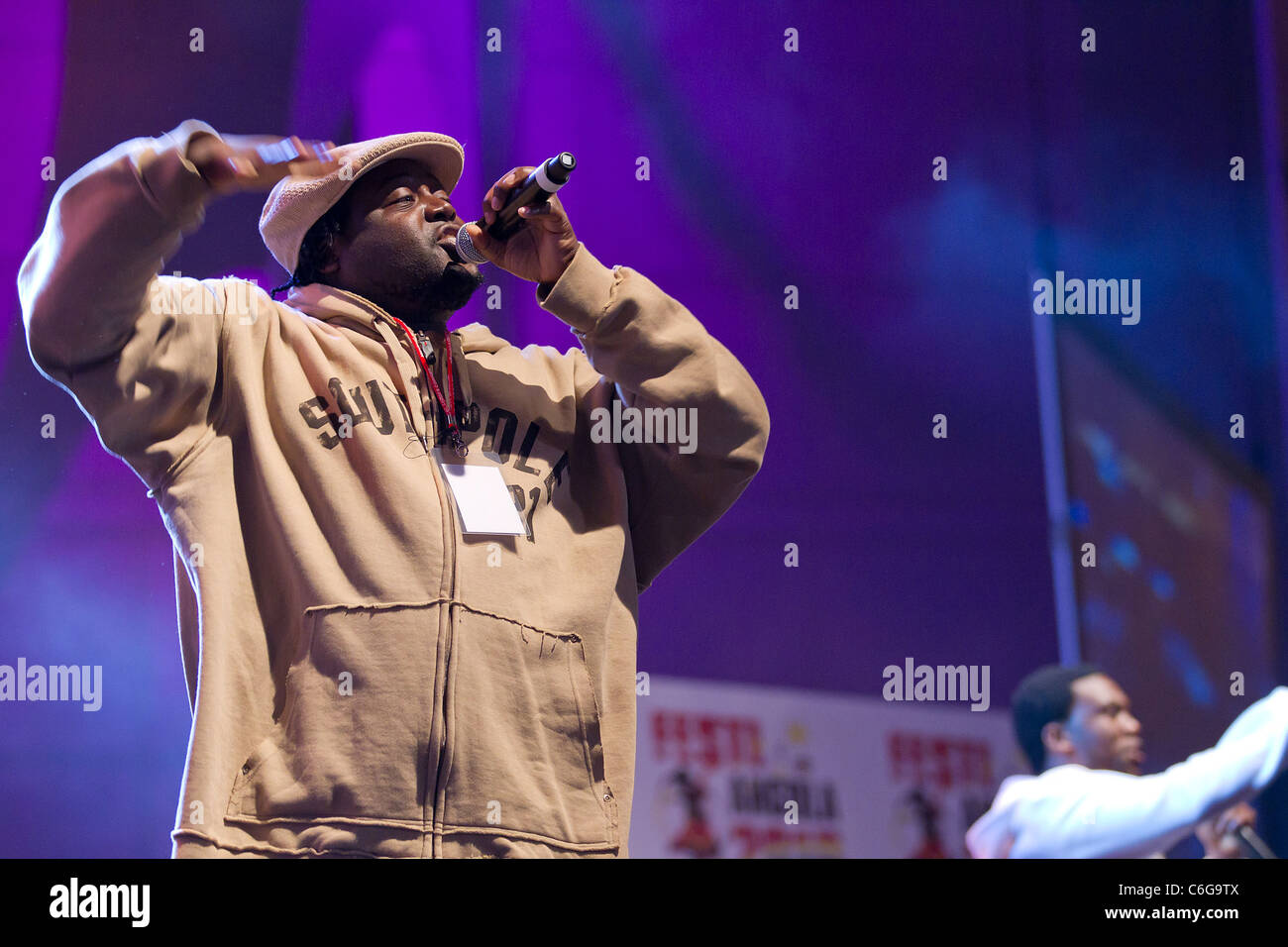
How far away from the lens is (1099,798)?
225 centimetres

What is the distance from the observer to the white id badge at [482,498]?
149cm

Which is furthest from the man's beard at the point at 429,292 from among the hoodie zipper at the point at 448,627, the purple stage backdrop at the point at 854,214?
the purple stage backdrop at the point at 854,214

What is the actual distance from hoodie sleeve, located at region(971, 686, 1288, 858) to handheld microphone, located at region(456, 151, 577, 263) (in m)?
1.29

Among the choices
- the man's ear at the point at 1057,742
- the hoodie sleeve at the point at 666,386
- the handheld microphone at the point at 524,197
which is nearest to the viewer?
the handheld microphone at the point at 524,197

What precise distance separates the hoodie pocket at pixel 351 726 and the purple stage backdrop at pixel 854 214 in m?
1.22

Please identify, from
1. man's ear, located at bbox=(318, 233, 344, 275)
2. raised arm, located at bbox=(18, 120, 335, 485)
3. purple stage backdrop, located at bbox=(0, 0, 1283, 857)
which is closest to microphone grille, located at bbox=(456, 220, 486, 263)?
man's ear, located at bbox=(318, 233, 344, 275)

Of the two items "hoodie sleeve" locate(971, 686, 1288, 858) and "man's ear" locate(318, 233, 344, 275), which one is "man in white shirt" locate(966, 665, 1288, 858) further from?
"man's ear" locate(318, 233, 344, 275)

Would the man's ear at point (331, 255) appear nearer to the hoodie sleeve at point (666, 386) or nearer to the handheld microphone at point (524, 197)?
the handheld microphone at point (524, 197)

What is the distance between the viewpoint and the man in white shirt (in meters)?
2.15

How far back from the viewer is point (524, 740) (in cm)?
144

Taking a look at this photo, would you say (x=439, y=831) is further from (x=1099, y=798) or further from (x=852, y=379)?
(x=852, y=379)

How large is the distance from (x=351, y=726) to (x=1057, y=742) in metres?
1.62

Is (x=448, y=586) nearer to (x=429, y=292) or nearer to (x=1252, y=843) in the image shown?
(x=429, y=292)
